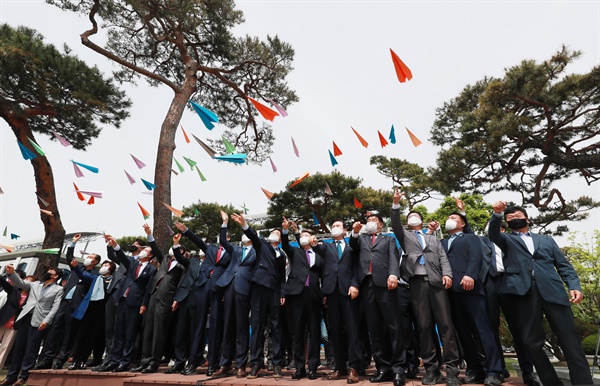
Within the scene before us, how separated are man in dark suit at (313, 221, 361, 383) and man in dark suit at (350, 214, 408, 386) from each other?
0.14 metres

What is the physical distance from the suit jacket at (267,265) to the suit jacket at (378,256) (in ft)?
3.67

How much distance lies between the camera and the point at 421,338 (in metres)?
3.63

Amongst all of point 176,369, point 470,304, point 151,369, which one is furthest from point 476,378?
point 151,369

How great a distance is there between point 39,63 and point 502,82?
13.0 metres

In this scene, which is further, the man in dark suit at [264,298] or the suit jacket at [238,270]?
the suit jacket at [238,270]

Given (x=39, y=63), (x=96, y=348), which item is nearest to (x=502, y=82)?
(x=96, y=348)

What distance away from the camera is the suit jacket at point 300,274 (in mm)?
4434

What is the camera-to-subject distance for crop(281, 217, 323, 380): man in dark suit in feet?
13.9

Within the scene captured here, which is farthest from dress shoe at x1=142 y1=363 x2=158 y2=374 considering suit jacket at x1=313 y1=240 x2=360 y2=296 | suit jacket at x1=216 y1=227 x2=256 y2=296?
suit jacket at x1=313 y1=240 x2=360 y2=296

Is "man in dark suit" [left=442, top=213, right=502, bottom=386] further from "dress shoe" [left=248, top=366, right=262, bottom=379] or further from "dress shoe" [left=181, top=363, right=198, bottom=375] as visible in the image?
"dress shoe" [left=181, top=363, right=198, bottom=375]

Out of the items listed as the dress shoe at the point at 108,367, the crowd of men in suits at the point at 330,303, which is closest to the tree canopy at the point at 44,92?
the crowd of men in suits at the point at 330,303

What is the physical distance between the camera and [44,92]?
34.1ft

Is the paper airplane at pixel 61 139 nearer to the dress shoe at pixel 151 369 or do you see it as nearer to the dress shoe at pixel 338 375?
the dress shoe at pixel 151 369

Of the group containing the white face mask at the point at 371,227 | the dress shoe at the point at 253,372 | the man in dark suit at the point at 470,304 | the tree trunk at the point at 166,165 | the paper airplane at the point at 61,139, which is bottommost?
the dress shoe at the point at 253,372
